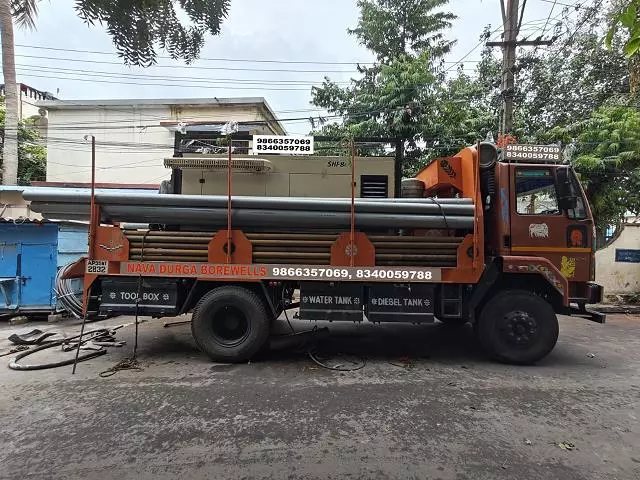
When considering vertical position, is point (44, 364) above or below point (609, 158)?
below

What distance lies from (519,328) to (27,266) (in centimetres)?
912

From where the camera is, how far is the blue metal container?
8.60 meters

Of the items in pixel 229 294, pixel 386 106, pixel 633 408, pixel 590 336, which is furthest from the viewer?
pixel 386 106

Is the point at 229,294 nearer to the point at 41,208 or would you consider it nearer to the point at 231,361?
the point at 231,361

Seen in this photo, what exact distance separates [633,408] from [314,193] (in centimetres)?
448

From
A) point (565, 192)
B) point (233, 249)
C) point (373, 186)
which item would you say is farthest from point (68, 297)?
point (565, 192)

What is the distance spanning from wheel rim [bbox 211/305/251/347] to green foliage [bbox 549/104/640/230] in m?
8.91

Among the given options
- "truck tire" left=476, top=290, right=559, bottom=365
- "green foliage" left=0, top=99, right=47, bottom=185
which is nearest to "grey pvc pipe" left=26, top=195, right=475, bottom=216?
"truck tire" left=476, top=290, right=559, bottom=365

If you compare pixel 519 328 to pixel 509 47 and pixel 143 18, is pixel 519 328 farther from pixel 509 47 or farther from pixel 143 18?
pixel 509 47

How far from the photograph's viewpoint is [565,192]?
5.64 metres

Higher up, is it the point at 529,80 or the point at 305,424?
the point at 529,80

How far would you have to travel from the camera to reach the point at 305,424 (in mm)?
3793

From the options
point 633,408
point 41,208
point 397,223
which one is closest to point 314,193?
point 397,223

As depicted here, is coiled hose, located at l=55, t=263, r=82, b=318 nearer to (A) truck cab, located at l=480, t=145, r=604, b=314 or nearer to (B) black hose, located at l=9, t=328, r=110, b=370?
(B) black hose, located at l=9, t=328, r=110, b=370
